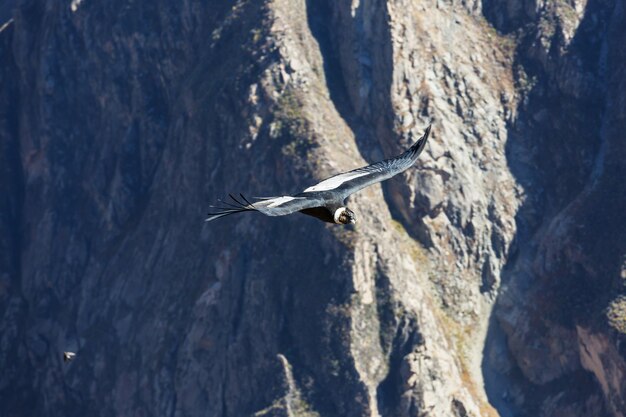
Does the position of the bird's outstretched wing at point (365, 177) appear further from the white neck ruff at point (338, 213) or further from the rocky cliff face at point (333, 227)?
the rocky cliff face at point (333, 227)

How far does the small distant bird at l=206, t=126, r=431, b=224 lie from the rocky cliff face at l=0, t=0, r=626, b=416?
58.9m

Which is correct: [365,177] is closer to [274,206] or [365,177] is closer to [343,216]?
[343,216]

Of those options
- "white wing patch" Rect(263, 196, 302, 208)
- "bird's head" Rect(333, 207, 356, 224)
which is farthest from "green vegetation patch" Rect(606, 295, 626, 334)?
"white wing patch" Rect(263, 196, 302, 208)

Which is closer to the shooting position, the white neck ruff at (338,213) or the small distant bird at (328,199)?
the small distant bird at (328,199)

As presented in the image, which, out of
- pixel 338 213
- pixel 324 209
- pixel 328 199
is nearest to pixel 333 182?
pixel 328 199

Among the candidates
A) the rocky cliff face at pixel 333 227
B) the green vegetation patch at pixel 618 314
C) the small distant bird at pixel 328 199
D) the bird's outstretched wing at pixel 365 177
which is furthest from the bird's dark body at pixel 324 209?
the green vegetation patch at pixel 618 314

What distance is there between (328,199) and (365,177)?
4.69 metres

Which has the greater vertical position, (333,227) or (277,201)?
(277,201)

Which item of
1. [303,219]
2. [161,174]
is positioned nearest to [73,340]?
[161,174]

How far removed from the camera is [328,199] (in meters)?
51.3

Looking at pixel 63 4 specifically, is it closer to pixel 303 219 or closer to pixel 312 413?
pixel 303 219

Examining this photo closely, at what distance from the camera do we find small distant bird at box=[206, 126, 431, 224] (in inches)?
1874

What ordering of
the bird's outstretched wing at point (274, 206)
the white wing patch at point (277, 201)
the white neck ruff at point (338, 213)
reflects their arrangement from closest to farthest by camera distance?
1. the bird's outstretched wing at point (274, 206)
2. the white wing patch at point (277, 201)
3. the white neck ruff at point (338, 213)

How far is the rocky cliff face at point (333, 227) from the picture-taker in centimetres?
11631
